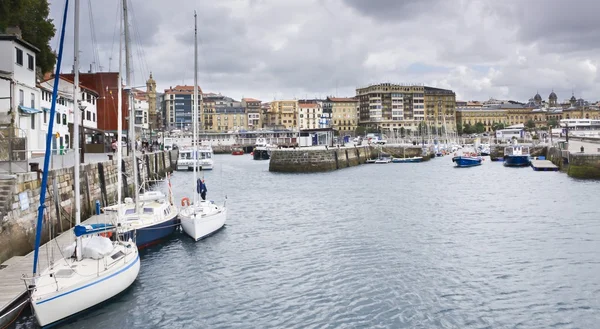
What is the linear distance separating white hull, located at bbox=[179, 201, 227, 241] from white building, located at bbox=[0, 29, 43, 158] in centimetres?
1162

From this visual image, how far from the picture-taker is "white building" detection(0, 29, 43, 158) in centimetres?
3400

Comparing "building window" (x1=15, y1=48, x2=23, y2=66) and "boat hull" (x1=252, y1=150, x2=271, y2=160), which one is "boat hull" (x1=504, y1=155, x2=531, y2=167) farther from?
"building window" (x1=15, y1=48, x2=23, y2=66)

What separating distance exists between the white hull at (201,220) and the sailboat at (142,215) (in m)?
0.61

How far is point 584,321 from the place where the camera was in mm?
16938

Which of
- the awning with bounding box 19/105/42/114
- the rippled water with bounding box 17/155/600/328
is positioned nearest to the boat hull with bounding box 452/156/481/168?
the rippled water with bounding box 17/155/600/328

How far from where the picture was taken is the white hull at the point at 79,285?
1560cm

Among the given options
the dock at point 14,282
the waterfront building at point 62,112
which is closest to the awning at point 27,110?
the waterfront building at point 62,112

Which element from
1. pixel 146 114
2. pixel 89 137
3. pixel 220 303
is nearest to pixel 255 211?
pixel 220 303

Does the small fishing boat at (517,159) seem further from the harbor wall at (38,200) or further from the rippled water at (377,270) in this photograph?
the harbor wall at (38,200)

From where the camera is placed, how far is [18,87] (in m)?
35.8

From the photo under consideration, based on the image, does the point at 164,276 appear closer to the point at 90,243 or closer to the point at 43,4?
the point at 90,243

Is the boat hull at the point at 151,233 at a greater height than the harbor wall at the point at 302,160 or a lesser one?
lesser

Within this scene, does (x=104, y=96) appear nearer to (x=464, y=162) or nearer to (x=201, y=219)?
(x=201, y=219)

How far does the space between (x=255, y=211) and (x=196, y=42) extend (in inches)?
489
